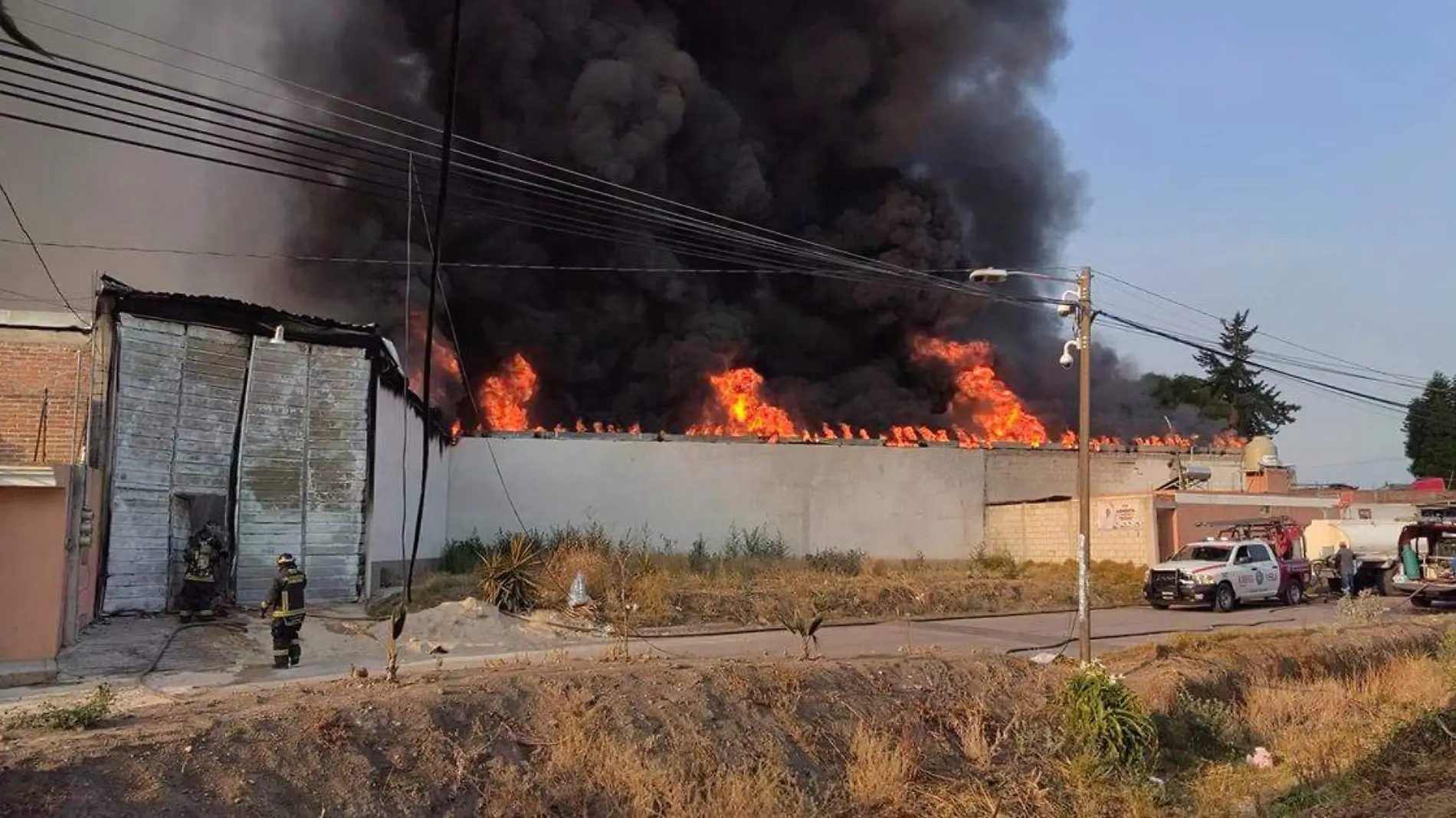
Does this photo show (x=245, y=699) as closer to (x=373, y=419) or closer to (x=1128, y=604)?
(x=373, y=419)

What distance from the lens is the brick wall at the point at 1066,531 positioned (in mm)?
25453

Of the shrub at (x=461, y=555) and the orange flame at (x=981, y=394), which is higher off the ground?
the orange flame at (x=981, y=394)

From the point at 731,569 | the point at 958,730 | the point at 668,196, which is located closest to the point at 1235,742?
the point at 958,730

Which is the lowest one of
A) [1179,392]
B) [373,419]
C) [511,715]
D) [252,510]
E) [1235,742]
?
[1235,742]

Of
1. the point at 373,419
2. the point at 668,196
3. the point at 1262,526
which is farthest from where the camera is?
the point at 668,196

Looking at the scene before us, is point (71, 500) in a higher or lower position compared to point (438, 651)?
higher

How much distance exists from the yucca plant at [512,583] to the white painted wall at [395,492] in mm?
2146

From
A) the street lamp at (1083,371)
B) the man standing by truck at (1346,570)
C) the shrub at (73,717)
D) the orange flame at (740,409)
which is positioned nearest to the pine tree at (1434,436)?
the man standing by truck at (1346,570)

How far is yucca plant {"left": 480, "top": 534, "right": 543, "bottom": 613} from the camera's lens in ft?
51.4

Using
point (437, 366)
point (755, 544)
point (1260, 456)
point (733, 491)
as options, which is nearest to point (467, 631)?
point (755, 544)

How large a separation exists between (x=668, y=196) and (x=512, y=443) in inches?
425

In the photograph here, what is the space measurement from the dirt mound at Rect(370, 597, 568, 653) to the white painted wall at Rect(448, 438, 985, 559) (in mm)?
11351

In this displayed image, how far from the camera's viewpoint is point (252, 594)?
14875 mm

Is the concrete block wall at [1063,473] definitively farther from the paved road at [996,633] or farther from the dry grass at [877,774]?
the dry grass at [877,774]
